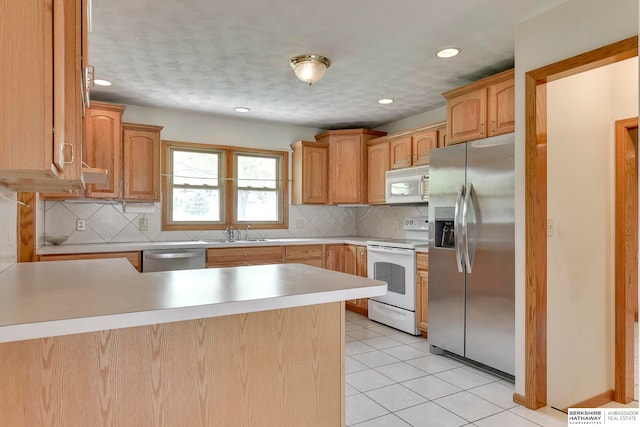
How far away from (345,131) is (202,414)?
4.10 m

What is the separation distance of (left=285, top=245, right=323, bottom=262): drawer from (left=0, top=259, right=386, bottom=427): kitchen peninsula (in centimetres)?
271


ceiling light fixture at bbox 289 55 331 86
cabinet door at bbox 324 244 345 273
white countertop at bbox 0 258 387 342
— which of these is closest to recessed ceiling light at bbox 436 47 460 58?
ceiling light fixture at bbox 289 55 331 86

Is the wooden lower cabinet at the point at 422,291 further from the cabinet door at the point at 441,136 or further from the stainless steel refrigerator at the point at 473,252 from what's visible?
the cabinet door at the point at 441,136

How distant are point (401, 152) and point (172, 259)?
268 cm

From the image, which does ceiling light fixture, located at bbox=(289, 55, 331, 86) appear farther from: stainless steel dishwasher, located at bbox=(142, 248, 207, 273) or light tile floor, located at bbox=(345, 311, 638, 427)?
light tile floor, located at bbox=(345, 311, 638, 427)

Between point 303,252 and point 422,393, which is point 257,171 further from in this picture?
point 422,393

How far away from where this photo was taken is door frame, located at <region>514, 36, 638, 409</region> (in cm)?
238

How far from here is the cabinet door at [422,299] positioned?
3719 millimetres

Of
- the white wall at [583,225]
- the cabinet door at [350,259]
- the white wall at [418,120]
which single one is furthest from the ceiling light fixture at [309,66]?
the cabinet door at [350,259]

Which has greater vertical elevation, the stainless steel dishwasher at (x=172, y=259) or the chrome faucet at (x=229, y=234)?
the chrome faucet at (x=229, y=234)

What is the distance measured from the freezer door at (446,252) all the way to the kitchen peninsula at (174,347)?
184 cm

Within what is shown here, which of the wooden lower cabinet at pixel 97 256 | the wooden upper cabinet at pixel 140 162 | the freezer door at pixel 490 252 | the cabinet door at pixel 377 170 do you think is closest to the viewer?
the freezer door at pixel 490 252

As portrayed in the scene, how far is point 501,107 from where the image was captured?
296 cm

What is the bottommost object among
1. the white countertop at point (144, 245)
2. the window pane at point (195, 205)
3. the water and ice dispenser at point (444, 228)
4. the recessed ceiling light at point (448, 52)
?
the white countertop at point (144, 245)
